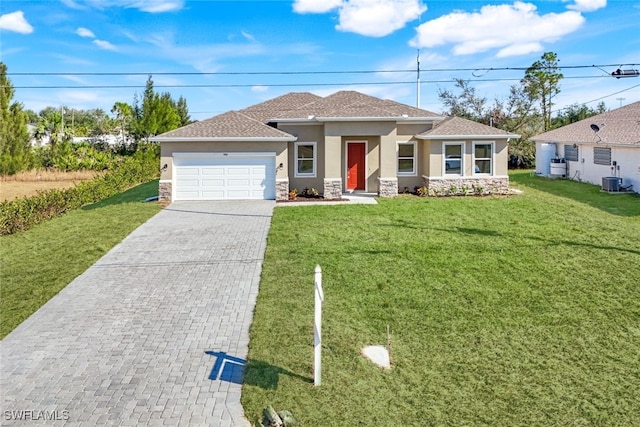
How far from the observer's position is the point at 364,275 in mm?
9430

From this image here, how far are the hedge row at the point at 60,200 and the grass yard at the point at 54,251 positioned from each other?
380mm

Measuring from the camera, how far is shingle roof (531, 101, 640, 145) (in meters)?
21.6

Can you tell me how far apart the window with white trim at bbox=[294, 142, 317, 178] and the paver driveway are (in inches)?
350

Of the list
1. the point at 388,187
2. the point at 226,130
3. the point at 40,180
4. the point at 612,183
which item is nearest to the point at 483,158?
the point at 388,187

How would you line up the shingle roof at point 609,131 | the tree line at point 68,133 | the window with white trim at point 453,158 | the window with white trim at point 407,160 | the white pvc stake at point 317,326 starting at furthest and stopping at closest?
the tree line at point 68,133
the shingle roof at point 609,131
the window with white trim at point 407,160
the window with white trim at point 453,158
the white pvc stake at point 317,326

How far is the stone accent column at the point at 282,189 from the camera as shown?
19.0 metres

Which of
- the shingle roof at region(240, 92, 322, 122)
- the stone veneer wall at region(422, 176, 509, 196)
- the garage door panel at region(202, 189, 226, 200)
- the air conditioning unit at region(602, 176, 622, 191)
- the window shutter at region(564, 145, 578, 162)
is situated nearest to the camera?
the garage door panel at region(202, 189, 226, 200)

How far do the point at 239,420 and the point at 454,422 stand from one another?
7.87ft

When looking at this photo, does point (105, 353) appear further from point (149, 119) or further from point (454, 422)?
point (149, 119)

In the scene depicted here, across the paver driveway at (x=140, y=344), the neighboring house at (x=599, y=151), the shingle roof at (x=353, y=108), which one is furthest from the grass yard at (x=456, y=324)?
the neighboring house at (x=599, y=151)

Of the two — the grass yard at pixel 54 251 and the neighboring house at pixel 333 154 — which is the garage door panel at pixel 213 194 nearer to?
the neighboring house at pixel 333 154

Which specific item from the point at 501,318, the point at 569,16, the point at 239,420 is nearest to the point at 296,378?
the point at 239,420

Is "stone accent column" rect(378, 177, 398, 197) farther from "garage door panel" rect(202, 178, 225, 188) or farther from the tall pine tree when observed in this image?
the tall pine tree

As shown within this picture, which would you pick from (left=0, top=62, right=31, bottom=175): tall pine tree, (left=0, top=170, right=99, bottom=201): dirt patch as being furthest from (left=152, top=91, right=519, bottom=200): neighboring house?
(left=0, top=62, right=31, bottom=175): tall pine tree
